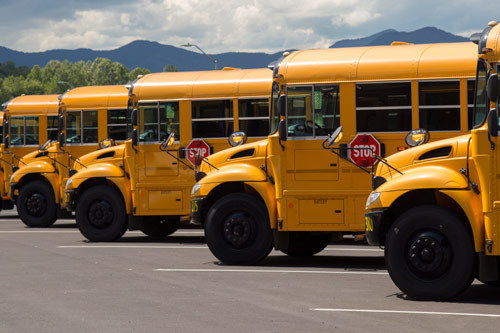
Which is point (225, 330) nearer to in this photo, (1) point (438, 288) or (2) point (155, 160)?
(1) point (438, 288)

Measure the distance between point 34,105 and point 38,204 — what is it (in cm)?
352

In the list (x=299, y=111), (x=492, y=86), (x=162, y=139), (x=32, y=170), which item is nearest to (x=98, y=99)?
(x=32, y=170)

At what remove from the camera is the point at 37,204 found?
78.0 feet

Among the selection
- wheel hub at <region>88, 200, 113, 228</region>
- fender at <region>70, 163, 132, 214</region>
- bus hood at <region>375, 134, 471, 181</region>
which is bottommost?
wheel hub at <region>88, 200, 113, 228</region>

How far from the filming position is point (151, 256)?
16.5 m

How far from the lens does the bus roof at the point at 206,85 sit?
18328mm

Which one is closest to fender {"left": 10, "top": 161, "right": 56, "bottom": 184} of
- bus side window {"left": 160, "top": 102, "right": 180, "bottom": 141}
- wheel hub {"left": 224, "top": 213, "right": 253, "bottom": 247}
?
bus side window {"left": 160, "top": 102, "right": 180, "bottom": 141}

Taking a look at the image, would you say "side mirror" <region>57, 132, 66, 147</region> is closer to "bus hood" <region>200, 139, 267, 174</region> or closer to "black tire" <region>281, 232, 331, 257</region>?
"bus hood" <region>200, 139, 267, 174</region>

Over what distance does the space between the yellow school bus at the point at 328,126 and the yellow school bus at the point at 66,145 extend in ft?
27.7

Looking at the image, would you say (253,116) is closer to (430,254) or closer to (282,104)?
(282,104)

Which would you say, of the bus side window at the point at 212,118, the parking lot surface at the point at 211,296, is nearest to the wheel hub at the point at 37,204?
the parking lot surface at the point at 211,296

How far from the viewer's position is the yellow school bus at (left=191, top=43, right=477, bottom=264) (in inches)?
548

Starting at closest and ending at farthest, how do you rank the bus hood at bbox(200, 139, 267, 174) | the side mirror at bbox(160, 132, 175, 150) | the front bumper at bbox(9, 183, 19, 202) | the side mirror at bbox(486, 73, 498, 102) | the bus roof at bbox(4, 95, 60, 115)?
1. the side mirror at bbox(486, 73, 498, 102)
2. the bus hood at bbox(200, 139, 267, 174)
3. the side mirror at bbox(160, 132, 175, 150)
4. the front bumper at bbox(9, 183, 19, 202)
5. the bus roof at bbox(4, 95, 60, 115)

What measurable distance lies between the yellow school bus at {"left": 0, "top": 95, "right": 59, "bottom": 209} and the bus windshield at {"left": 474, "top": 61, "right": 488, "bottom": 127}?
54.5 feet
